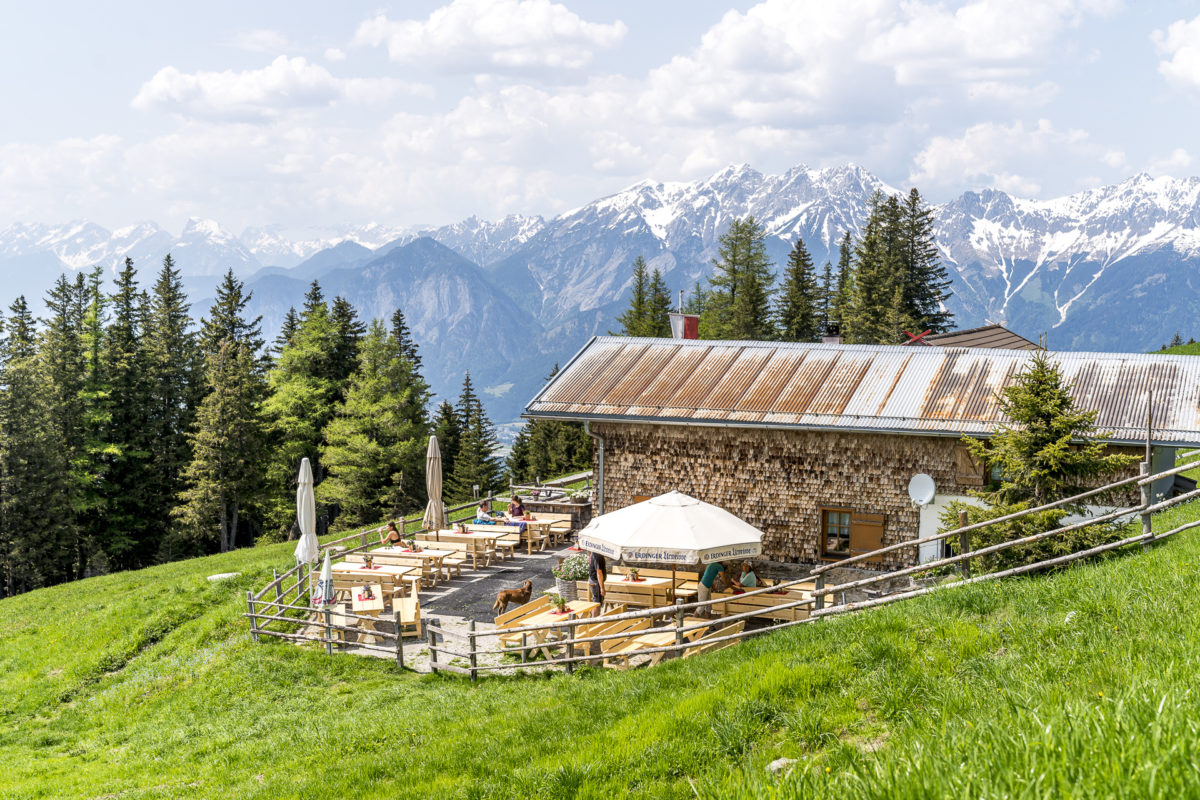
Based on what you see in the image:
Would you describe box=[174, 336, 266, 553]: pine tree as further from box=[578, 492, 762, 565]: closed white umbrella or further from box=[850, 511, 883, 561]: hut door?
box=[850, 511, 883, 561]: hut door

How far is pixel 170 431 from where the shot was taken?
5366cm

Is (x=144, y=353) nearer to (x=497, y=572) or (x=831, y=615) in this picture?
(x=497, y=572)

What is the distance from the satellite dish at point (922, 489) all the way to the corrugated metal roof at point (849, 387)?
43.7 inches

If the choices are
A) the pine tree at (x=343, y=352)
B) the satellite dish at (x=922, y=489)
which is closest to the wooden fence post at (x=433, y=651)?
the satellite dish at (x=922, y=489)

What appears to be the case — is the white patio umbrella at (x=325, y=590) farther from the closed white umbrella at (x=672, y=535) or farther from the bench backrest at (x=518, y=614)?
the closed white umbrella at (x=672, y=535)

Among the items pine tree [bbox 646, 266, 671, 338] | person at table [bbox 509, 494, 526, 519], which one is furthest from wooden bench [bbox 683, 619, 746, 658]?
pine tree [bbox 646, 266, 671, 338]

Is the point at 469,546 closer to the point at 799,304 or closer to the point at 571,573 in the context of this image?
the point at 571,573

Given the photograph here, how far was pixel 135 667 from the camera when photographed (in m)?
17.8

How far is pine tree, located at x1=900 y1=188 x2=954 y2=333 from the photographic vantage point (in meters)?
58.9

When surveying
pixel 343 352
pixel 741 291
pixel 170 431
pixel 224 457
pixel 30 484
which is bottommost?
pixel 30 484

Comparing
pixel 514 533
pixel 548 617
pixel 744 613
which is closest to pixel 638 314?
pixel 514 533

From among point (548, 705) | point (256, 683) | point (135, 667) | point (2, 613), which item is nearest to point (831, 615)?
point (548, 705)

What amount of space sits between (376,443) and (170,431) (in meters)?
16.6

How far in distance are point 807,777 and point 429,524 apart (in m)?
19.4
